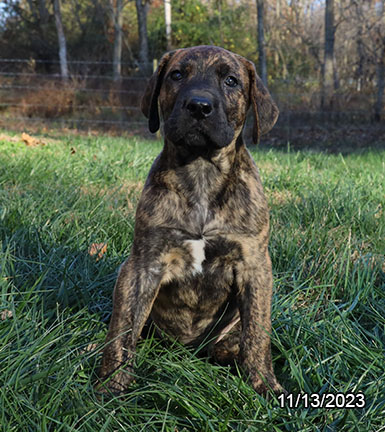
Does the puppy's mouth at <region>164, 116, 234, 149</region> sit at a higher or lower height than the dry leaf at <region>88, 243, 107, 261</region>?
higher

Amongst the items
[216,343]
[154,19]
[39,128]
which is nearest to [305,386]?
[216,343]

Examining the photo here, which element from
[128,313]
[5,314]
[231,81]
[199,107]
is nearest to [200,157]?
[199,107]

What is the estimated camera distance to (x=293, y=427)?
1738 millimetres

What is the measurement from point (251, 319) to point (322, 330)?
40 cm

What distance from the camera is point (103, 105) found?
17.6 meters

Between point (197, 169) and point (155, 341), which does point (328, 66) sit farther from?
point (155, 341)

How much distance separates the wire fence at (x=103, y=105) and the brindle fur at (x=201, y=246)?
1089 cm

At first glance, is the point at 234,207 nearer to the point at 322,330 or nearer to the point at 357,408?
the point at 322,330

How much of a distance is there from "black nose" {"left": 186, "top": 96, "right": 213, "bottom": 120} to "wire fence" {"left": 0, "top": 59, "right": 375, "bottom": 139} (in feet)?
36.1

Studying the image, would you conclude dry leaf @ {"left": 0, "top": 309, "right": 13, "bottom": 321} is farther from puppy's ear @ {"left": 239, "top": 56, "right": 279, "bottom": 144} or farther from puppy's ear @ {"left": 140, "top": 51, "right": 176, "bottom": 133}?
puppy's ear @ {"left": 239, "top": 56, "right": 279, "bottom": 144}

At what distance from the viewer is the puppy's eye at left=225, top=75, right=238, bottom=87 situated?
2609 millimetres

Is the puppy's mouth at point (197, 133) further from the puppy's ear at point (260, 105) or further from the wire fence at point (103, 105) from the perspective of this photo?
the wire fence at point (103, 105)

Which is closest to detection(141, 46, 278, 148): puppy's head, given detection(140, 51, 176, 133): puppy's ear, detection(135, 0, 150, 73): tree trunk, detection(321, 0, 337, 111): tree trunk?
detection(140, 51, 176, 133): puppy's ear

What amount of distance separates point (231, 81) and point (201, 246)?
0.97m
